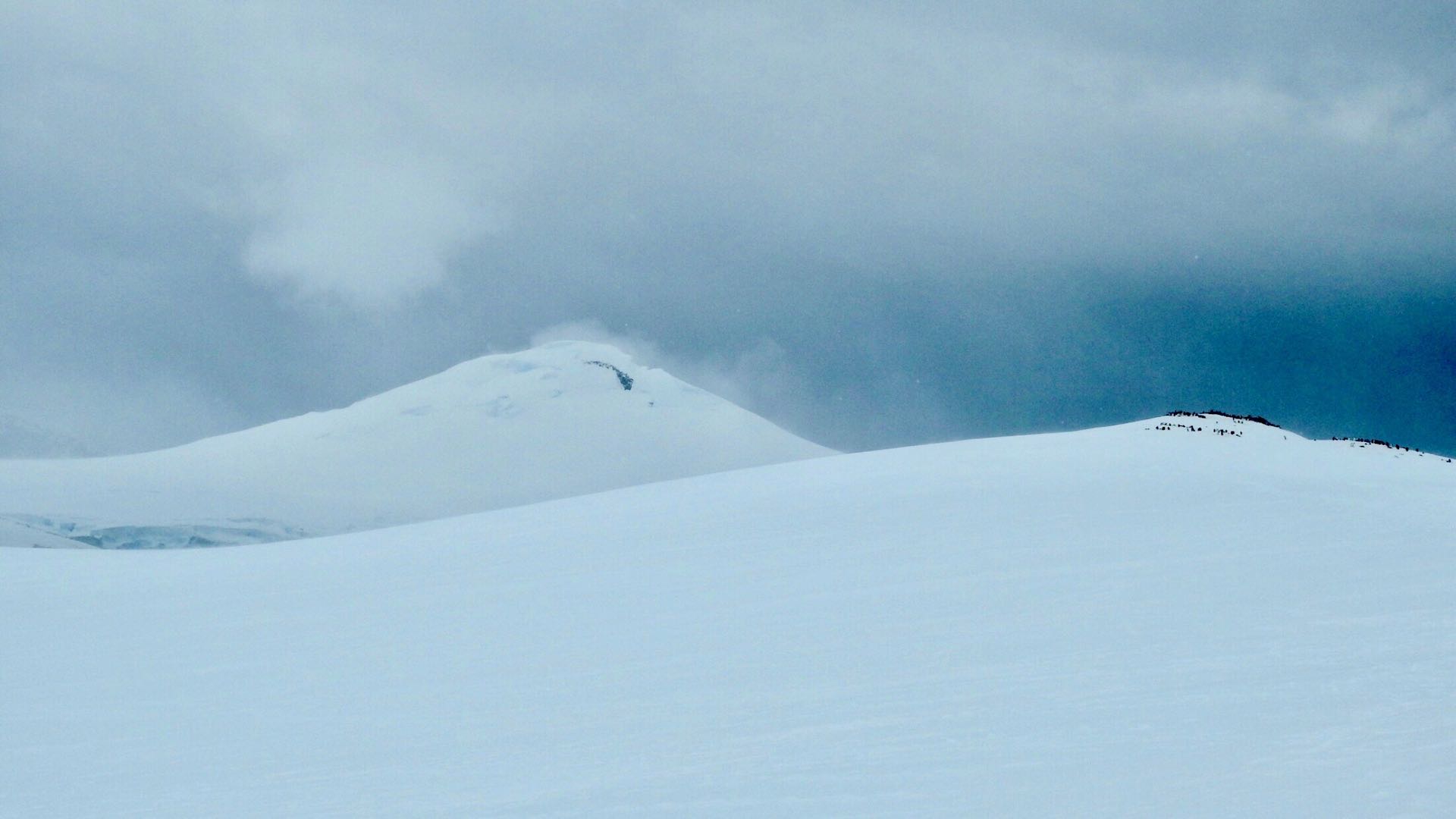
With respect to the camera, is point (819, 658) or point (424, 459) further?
point (424, 459)

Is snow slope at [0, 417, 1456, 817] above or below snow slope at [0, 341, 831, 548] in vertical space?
below

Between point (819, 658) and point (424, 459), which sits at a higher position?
point (424, 459)

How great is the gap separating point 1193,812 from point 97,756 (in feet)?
24.8

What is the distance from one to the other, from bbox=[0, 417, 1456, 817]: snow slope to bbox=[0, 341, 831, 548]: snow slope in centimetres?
8336

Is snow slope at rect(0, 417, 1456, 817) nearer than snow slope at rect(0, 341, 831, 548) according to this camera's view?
Yes

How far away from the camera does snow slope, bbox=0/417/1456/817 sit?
618 cm

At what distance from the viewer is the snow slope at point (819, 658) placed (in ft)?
20.3

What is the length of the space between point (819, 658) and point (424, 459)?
5736 inches

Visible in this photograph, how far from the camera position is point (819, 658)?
893 cm

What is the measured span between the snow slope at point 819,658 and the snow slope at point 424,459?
83.4m

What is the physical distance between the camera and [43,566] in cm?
1711

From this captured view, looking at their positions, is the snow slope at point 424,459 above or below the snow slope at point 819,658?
above

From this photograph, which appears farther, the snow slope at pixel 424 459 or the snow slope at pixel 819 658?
the snow slope at pixel 424 459

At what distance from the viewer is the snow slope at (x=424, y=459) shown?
97062mm
